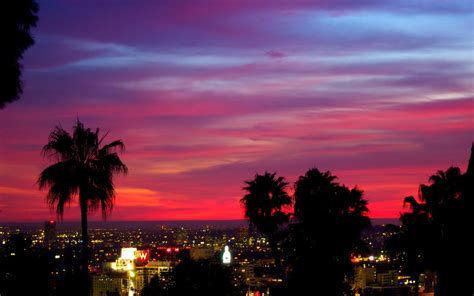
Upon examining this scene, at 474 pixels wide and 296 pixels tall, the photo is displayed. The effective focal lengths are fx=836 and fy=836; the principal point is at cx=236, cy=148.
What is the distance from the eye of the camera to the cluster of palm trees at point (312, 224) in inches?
1518

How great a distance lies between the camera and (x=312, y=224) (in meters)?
42.0

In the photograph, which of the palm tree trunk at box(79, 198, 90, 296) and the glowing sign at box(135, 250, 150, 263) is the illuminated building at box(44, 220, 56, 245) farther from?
the palm tree trunk at box(79, 198, 90, 296)

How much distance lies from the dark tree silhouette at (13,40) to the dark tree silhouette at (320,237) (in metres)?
26.1

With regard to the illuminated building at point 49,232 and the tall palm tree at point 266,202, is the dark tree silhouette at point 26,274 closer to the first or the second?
the tall palm tree at point 266,202

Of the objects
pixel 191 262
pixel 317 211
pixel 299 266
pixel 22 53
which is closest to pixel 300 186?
pixel 317 211

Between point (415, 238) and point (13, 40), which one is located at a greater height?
point (13, 40)

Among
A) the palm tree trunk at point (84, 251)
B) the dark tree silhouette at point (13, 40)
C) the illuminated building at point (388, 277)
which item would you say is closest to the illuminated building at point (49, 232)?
the illuminated building at point (388, 277)

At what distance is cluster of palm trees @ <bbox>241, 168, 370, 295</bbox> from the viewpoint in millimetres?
38562

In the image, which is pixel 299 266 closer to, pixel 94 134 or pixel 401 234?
pixel 401 234

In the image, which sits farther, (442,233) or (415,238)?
(415,238)

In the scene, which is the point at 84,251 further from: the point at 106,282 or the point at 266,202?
the point at 106,282

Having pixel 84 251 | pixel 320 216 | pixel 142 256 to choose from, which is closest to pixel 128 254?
pixel 142 256

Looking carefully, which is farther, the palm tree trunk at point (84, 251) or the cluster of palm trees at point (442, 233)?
the palm tree trunk at point (84, 251)

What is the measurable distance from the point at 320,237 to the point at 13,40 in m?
30.4
